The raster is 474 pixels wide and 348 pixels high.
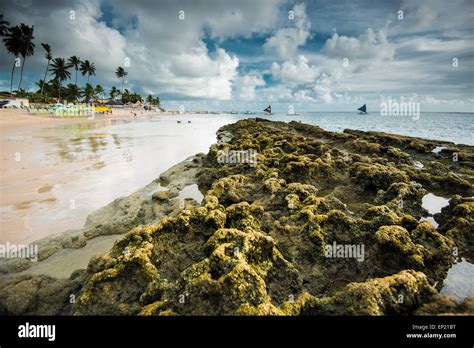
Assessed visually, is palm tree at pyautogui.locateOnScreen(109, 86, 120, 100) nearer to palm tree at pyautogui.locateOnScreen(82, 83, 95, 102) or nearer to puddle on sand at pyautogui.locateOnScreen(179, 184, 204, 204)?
palm tree at pyautogui.locateOnScreen(82, 83, 95, 102)

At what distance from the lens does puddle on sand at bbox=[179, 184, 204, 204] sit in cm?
1062

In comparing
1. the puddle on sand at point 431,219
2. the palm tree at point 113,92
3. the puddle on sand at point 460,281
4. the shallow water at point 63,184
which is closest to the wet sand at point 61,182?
the shallow water at point 63,184

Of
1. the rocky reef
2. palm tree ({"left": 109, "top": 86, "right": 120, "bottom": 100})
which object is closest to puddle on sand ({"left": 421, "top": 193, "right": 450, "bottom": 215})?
the rocky reef

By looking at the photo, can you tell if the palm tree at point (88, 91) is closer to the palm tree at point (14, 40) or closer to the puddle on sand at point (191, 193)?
the palm tree at point (14, 40)

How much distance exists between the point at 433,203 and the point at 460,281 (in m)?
5.29

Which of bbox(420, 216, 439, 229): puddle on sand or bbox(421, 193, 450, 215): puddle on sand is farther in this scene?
bbox(421, 193, 450, 215): puddle on sand

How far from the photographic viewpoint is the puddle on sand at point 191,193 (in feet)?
34.8

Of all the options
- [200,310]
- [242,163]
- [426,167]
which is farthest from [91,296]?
[426,167]

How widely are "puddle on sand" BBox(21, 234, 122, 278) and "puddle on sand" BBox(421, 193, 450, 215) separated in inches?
406

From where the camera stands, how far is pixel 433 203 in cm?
958

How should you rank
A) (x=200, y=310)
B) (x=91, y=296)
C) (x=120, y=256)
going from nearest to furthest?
1. (x=200, y=310)
2. (x=91, y=296)
3. (x=120, y=256)
